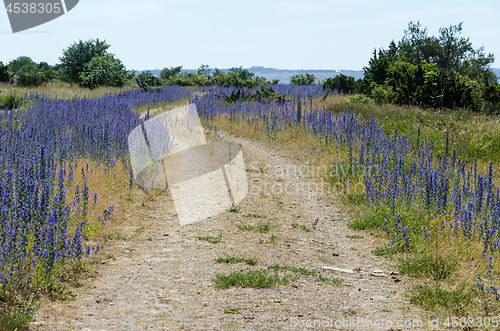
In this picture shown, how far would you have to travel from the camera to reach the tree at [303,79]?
3228cm

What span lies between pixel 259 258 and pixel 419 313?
6.51ft

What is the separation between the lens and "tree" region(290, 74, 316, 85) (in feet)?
106

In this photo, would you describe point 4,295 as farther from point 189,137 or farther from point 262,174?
point 189,137

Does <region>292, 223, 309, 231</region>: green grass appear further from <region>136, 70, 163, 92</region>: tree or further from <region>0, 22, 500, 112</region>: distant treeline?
<region>136, 70, 163, 92</region>: tree

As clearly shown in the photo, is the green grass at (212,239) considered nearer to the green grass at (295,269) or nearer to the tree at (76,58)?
the green grass at (295,269)

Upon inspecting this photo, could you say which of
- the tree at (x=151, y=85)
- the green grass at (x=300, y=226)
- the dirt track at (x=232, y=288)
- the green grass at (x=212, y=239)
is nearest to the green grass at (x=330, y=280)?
the dirt track at (x=232, y=288)

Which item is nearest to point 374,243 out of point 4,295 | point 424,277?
point 424,277

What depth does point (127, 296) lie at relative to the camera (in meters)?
4.21

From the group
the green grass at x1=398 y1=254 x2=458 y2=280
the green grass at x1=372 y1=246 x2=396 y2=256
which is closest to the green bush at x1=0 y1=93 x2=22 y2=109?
the green grass at x1=372 y1=246 x2=396 y2=256

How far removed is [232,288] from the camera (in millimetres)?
4512

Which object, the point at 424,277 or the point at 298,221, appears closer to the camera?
the point at 424,277

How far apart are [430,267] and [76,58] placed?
31.9 meters

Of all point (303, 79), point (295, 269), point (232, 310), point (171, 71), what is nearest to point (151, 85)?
point (303, 79)

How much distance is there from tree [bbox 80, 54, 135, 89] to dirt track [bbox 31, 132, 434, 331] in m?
23.8
